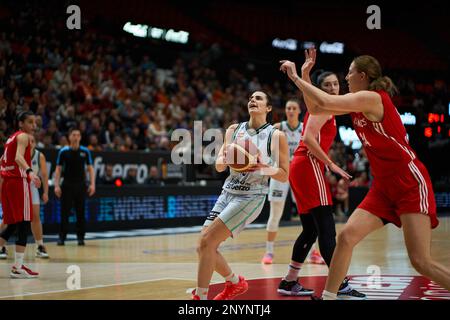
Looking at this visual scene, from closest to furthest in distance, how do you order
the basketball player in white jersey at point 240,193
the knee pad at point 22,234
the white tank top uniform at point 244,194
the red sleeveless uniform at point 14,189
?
the basketball player in white jersey at point 240,193
the white tank top uniform at point 244,194
the knee pad at point 22,234
the red sleeveless uniform at point 14,189

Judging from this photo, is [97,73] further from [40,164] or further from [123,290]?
[123,290]

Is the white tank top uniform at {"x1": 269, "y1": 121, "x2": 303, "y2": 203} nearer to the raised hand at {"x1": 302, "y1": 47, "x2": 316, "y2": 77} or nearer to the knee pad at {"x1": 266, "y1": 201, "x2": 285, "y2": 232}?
the knee pad at {"x1": 266, "y1": 201, "x2": 285, "y2": 232}

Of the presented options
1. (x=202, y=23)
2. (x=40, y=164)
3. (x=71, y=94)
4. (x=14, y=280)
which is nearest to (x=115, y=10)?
(x=202, y=23)

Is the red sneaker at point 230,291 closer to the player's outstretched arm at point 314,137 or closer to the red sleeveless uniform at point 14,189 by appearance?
the player's outstretched arm at point 314,137

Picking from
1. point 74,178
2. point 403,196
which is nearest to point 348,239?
point 403,196

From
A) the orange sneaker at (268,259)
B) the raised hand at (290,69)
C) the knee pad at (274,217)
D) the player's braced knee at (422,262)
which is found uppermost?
the raised hand at (290,69)

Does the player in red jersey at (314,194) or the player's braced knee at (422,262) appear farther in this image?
the player in red jersey at (314,194)

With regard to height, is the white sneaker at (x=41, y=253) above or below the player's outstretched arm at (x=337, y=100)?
below

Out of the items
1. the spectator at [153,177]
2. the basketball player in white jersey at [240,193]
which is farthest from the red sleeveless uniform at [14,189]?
the spectator at [153,177]

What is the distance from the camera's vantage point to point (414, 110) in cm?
2272

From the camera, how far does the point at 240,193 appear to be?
6.37m

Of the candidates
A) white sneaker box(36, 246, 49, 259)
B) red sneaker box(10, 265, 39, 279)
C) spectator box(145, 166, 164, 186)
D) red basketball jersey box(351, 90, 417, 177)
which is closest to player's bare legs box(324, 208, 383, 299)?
red basketball jersey box(351, 90, 417, 177)

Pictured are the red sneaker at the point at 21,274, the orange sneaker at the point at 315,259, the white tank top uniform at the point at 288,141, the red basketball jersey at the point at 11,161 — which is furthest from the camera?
the white tank top uniform at the point at 288,141

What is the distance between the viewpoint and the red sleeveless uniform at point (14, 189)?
9.08 meters
